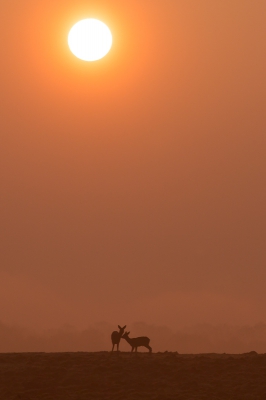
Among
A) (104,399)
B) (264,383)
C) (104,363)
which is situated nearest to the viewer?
(104,399)

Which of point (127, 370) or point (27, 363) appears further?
point (27, 363)

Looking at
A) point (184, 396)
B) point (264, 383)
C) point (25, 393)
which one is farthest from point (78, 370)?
point (264, 383)

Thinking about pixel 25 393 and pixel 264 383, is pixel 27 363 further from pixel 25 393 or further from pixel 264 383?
pixel 264 383

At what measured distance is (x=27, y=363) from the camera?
98.6ft

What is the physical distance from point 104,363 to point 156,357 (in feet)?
9.94

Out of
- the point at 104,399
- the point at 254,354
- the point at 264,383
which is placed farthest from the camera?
the point at 254,354

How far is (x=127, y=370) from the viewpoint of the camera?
92.2ft

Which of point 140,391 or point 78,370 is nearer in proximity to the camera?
point 140,391

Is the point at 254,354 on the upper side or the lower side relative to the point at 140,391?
upper

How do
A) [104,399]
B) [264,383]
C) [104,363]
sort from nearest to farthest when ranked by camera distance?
[104,399] < [264,383] < [104,363]

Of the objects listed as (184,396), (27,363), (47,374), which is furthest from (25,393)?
(184,396)

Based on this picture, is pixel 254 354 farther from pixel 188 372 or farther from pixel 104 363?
pixel 104 363

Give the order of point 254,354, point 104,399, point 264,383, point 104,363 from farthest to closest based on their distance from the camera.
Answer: point 254,354 < point 104,363 < point 264,383 < point 104,399

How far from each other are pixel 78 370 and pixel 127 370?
Result: 2.18 meters
